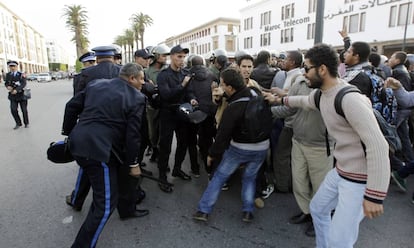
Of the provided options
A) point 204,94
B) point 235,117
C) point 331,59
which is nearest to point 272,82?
point 204,94

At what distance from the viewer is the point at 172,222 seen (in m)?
3.19

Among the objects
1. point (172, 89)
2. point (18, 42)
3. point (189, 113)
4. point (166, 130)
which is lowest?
point (166, 130)

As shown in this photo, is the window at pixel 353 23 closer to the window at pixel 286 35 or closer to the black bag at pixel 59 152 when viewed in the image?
the window at pixel 286 35

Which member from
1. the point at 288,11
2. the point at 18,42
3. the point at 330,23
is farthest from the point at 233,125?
the point at 18,42

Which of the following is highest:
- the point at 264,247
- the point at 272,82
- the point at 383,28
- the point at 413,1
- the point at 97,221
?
the point at 413,1

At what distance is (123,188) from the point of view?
118 inches

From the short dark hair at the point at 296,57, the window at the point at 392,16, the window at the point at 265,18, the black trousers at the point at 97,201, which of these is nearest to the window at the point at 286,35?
the window at the point at 265,18

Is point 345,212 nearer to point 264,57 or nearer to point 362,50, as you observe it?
point 362,50

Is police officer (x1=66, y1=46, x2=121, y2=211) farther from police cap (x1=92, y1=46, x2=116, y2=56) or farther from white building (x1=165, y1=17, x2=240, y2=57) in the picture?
white building (x1=165, y1=17, x2=240, y2=57)

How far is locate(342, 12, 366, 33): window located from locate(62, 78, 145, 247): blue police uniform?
1192 inches

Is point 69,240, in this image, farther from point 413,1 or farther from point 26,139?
Answer: point 413,1

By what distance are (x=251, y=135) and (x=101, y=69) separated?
6.55 feet

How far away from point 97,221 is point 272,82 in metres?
3.04

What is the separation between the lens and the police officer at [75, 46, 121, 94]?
337cm
